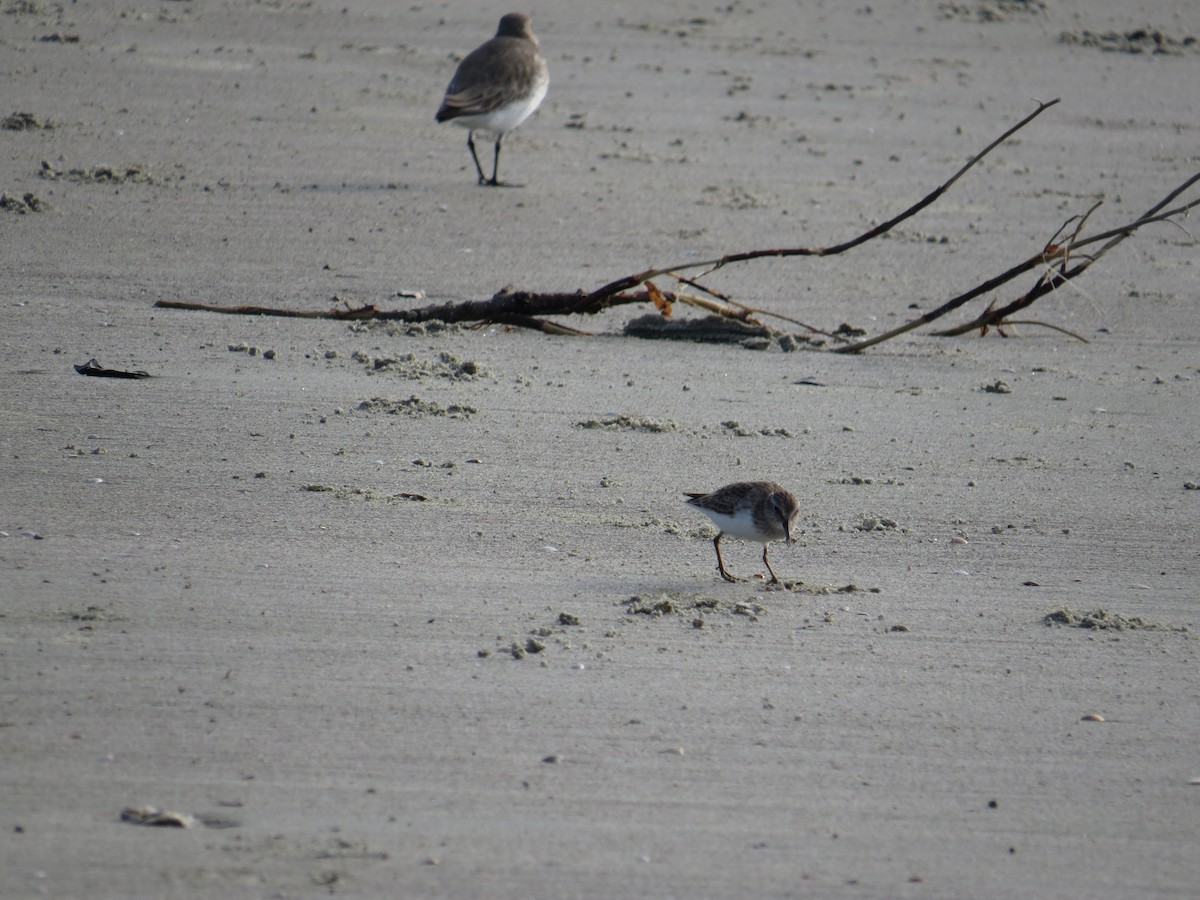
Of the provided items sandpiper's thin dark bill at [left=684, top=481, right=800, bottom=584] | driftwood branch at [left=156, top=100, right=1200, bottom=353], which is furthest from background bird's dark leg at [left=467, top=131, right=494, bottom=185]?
sandpiper's thin dark bill at [left=684, top=481, right=800, bottom=584]

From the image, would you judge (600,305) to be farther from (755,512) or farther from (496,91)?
(496,91)

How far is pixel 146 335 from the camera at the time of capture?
6633 mm

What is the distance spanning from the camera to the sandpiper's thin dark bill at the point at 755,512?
179 inches

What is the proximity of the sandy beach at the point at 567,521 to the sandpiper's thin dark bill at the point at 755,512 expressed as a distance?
0.61 ft

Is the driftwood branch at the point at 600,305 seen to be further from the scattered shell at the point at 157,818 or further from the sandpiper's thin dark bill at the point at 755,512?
the scattered shell at the point at 157,818

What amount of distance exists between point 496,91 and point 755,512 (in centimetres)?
628

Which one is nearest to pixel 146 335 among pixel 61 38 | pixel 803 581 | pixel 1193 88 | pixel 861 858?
pixel 803 581

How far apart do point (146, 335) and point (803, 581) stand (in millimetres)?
3508

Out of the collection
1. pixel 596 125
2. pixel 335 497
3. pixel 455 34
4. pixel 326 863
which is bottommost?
pixel 326 863

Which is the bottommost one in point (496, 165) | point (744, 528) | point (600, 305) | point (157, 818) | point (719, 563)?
point (157, 818)

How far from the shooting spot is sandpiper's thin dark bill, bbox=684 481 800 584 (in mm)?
4535

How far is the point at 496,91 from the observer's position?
10070 millimetres

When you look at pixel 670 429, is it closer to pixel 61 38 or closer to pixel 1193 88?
pixel 61 38

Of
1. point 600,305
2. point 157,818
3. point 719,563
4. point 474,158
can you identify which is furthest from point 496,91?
point 157,818
